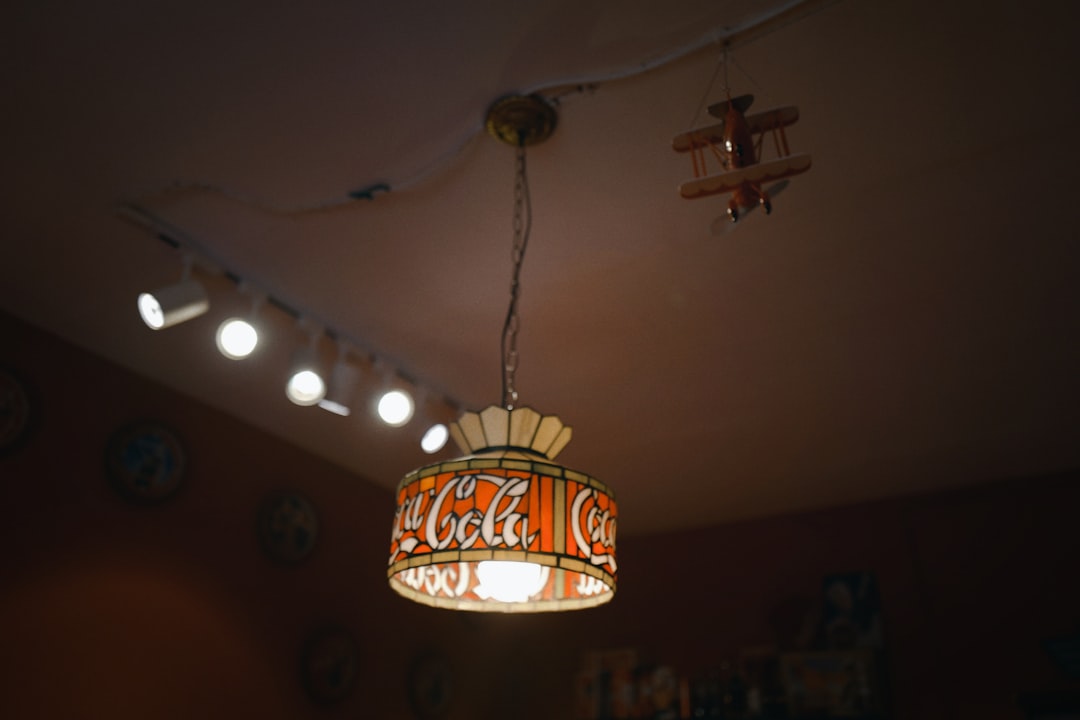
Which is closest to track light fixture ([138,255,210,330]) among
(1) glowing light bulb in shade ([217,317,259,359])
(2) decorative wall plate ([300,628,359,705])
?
(1) glowing light bulb in shade ([217,317,259,359])

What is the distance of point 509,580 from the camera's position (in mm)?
1494

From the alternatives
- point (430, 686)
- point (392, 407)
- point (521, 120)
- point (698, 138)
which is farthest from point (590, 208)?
point (430, 686)

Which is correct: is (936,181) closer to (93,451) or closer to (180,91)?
(180,91)

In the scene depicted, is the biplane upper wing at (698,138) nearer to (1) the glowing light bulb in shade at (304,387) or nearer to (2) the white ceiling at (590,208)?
(2) the white ceiling at (590,208)

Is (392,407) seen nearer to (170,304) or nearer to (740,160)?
(170,304)

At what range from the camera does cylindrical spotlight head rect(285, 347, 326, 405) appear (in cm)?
235

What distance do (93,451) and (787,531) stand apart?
3.26 m

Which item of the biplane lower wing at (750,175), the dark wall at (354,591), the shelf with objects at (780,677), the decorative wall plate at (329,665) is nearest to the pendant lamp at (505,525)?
the biplane lower wing at (750,175)

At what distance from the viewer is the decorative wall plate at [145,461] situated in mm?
2711

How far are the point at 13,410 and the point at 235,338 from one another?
89 cm

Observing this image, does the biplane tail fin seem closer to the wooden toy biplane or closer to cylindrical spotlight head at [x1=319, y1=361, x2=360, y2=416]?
the wooden toy biplane

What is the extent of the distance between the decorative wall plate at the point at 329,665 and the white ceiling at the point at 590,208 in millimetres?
955

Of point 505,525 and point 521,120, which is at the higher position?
point 521,120

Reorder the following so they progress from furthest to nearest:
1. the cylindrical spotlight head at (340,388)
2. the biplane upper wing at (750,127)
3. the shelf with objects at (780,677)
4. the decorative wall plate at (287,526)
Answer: the shelf with objects at (780,677)
the decorative wall plate at (287,526)
the cylindrical spotlight head at (340,388)
the biplane upper wing at (750,127)
